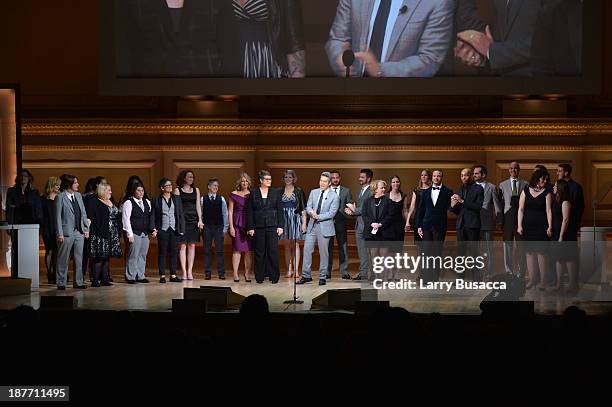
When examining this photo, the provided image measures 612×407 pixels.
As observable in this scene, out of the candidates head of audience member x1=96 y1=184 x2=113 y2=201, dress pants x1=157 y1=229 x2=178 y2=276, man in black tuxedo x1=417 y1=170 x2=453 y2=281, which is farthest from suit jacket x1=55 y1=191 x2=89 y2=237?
man in black tuxedo x1=417 y1=170 x2=453 y2=281

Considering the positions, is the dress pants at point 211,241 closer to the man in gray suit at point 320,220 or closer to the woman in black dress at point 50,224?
the man in gray suit at point 320,220

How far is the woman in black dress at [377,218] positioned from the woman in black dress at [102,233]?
10.1 feet

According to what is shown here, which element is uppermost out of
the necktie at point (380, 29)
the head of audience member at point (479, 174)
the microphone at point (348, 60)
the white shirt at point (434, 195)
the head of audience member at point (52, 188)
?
the necktie at point (380, 29)

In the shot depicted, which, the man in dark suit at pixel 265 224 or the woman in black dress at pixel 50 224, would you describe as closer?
the woman in black dress at pixel 50 224

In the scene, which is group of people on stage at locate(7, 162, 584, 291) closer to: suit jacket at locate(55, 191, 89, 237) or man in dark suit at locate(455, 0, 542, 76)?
suit jacket at locate(55, 191, 89, 237)

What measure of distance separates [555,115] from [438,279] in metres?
6.76

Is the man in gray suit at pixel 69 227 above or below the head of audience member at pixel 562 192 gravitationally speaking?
below

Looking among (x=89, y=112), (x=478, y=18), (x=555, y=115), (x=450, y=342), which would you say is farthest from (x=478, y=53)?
(x=450, y=342)

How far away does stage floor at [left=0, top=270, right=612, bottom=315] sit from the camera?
8.92m

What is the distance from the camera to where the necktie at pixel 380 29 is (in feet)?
44.4

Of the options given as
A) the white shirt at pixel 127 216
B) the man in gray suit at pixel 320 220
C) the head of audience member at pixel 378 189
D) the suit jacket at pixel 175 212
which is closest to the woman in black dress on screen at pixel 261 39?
the man in gray suit at pixel 320 220

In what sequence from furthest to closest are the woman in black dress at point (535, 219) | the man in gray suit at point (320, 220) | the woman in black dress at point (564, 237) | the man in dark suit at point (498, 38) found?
the man in dark suit at point (498, 38)
the man in gray suit at point (320, 220)
the woman in black dress at point (535, 219)
the woman in black dress at point (564, 237)

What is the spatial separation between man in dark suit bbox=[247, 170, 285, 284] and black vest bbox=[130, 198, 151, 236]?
1277mm

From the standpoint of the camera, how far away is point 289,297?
1031 centimetres
